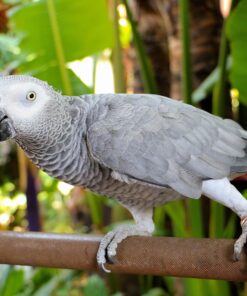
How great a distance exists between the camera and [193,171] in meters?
0.72

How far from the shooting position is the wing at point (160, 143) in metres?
0.69

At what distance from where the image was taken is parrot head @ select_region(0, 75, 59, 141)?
625 mm

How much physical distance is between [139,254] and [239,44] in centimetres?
50

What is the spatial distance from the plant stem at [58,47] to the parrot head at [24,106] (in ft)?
1.51

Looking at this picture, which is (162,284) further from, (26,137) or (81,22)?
(26,137)

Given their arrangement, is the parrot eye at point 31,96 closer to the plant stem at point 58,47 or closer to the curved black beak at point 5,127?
the curved black beak at point 5,127

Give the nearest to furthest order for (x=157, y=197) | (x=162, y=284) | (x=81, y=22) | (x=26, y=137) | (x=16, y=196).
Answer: (x=26, y=137), (x=157, y=197), (x=81, y=22), (x=162, y=284), (x=16, y=196)

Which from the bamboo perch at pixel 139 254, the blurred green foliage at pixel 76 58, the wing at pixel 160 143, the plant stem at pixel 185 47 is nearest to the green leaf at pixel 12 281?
the blurred green foliage at pixel 76 58

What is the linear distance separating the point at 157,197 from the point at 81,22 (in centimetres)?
54

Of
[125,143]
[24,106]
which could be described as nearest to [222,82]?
[125,143]

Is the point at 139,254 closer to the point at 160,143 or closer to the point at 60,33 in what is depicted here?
the point at 160,143

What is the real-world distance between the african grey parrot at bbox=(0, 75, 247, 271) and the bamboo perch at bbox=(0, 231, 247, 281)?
28 millimetres

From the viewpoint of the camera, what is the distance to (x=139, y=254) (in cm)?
68

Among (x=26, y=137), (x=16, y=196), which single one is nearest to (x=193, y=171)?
(x=26, y=137)
